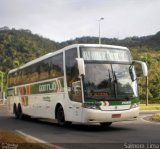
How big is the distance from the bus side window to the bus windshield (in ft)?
1.54

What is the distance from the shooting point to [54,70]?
21.5 meters

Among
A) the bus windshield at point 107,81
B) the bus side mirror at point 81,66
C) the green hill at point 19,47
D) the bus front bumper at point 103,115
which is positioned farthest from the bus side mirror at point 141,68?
the green hill at point 19,47

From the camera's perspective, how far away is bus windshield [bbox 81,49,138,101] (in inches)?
709

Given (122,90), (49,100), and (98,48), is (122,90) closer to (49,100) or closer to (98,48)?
(98,48)

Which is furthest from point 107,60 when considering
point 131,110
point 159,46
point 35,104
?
point 159,46

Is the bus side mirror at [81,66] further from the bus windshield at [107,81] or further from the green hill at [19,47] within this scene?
the green hill at [19,47]

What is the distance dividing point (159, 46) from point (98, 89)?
478 feet

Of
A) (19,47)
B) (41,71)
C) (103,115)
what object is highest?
(19,47)

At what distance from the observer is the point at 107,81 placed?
59.9 feet

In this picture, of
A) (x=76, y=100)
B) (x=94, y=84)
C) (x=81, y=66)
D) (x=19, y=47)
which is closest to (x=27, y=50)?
(x=19, y=47)

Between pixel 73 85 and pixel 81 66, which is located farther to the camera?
pixel 73 85

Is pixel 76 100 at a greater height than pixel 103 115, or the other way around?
pixel 76 100

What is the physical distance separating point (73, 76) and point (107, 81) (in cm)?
A: 151

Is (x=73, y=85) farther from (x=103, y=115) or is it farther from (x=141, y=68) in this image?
(x=141, y=68)
